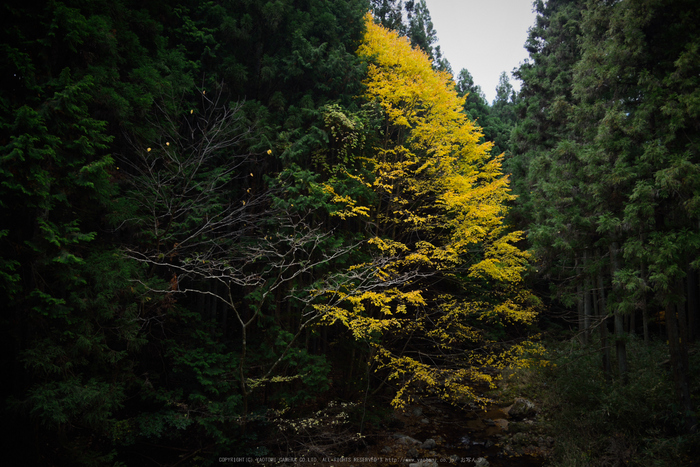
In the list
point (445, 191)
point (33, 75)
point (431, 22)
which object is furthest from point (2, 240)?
point (431, 22)

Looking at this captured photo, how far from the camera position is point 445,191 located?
9.08 metres

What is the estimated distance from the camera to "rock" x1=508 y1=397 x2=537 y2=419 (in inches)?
390

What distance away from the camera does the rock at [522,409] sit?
9914mm

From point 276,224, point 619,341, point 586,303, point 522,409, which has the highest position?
point 276,224

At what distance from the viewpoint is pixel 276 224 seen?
8125 mm

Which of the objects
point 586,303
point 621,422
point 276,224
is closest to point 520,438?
point 621,422

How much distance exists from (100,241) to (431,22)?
23.4 metres

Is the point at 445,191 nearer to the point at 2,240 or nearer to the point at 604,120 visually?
the point at 604,120

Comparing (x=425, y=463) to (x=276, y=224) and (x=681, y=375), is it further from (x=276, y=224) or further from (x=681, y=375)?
(x=276, y=224)

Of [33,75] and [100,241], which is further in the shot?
[100,241]

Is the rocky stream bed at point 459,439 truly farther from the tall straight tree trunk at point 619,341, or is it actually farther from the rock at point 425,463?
the tall straight tree trunk at point 619,341

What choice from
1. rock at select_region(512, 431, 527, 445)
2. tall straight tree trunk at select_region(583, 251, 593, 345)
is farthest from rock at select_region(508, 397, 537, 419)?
tall straight tree trunk at select_region(583, 251, 593, 345)

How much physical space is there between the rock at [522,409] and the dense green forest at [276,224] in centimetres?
47

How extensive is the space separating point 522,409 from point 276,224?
28.5 feet
